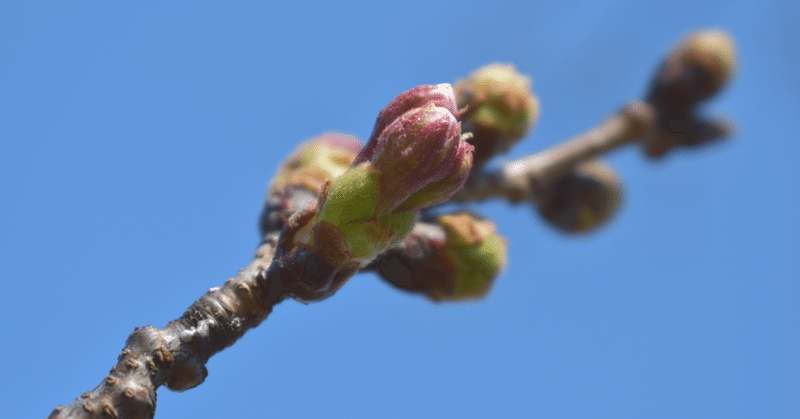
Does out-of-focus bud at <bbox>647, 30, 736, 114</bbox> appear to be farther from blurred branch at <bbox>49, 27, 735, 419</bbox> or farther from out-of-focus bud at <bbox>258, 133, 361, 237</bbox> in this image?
out-of-focus bud at <bbox>258, 133, 361, 237</bbox>

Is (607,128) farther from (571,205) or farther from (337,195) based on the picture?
(337,195)

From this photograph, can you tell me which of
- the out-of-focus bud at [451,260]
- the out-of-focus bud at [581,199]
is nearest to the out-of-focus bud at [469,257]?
the out-of-focus bud at [451,260]

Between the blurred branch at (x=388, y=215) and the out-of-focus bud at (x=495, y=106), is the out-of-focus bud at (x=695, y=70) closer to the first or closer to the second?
the blurred branch at (x=388, y=215)

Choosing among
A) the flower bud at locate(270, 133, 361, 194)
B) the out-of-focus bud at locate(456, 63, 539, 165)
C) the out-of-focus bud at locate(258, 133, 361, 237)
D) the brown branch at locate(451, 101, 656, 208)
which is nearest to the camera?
the out-of-focus bud at locate(258, 133, 361, 237)

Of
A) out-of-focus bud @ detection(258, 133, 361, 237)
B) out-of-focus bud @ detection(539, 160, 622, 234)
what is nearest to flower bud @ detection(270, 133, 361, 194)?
out-of-focus bud @ detection(258, 133, 361, 237)

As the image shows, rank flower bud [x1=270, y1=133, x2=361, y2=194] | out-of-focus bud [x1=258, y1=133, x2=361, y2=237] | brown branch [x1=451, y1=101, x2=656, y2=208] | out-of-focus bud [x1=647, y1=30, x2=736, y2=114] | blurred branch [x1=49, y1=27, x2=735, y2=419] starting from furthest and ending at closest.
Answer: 1. out-of-focus bud [x1=647, y1=30, x2=736, y2=114]
2. brown branch [x1=451, y1=101, x2=656, y2=208]
3. flower bud [x1=270, y1=133, x2=361, y2=194]
4. out-of-focus bud [x1=258, y1=133, x2=361, y2=237]
5. blurred branch [x1=49, y1=27, x2=735, y2=419]

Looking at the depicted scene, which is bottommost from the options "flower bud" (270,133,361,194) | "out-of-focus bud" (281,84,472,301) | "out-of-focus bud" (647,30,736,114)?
"out-of-focus bud" (281,84,472,301)

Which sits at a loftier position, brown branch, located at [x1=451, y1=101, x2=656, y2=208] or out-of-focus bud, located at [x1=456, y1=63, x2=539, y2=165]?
brown branch, located at [x1=451, y1=101, x2=656, y2=208]

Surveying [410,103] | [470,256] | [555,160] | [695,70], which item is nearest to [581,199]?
[555,160]
